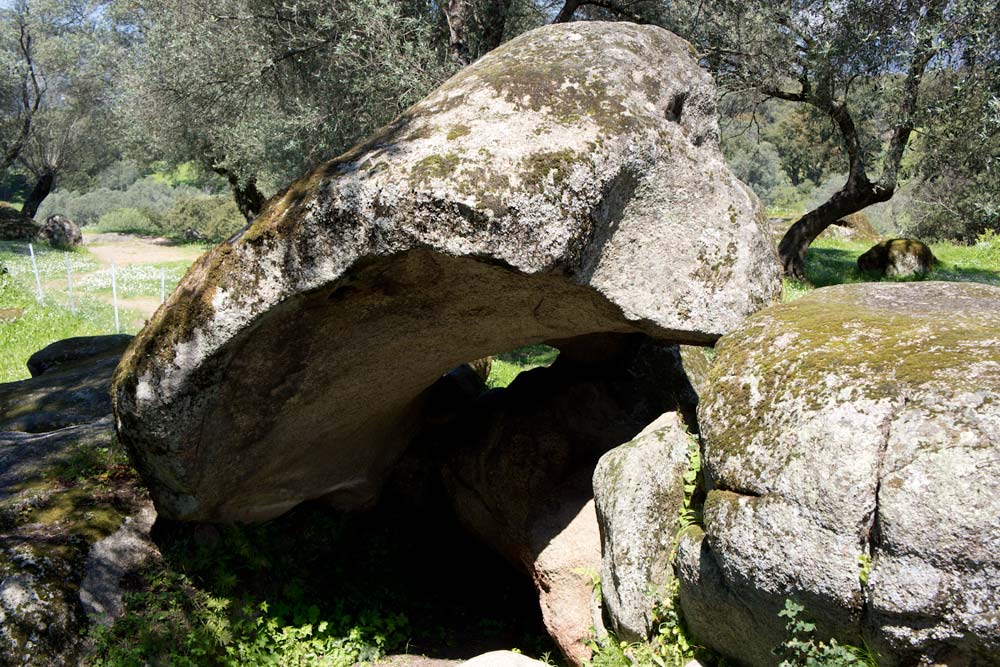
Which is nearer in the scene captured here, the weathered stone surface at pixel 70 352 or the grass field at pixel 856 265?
the weathered stone surface at pixel 70 352

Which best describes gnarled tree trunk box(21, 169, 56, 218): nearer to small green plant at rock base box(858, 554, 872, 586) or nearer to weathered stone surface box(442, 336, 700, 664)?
weathered stone surface box(442, 336, 700, 664)

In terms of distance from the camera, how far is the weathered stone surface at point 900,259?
64.0ft

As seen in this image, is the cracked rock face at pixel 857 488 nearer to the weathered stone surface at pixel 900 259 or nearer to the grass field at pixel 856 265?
the grass field at pixel 856 265

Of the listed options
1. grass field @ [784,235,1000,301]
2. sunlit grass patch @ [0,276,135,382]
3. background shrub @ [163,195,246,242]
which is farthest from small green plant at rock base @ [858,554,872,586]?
background shrub @ [163,195,246,242]

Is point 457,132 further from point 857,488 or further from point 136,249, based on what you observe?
point 136,249

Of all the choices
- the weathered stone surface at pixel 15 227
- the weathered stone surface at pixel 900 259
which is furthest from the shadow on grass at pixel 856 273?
the weathered stone surface at pixel 15 227

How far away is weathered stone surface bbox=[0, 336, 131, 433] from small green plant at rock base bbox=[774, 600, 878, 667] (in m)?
6.70

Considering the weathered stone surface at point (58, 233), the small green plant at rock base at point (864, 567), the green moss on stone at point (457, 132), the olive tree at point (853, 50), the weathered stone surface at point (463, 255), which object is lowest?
the weathered stone surface at point (58, 233)

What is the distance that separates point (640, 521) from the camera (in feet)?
18.2

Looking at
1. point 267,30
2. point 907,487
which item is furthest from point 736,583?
point 267,30

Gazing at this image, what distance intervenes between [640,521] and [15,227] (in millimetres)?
32885

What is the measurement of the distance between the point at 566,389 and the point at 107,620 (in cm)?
425

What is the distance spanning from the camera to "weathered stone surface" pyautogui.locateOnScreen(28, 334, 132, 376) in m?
10.2

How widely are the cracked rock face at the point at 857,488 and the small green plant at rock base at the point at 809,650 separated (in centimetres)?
5
